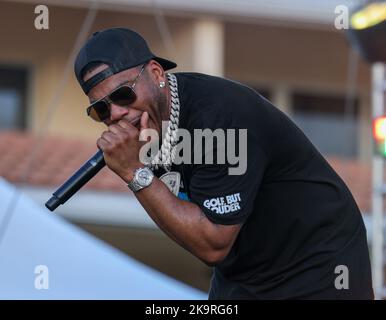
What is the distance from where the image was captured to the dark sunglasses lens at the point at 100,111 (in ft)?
8.45

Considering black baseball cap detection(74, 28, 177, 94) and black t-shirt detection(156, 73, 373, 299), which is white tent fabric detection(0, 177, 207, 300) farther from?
black baseball cap detection(74, 28, 177, 94)

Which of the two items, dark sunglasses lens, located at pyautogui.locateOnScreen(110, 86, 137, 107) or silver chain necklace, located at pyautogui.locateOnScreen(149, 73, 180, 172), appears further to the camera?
silver chain necklace, located at pyautogui.locateOnScreen(149, 73, 180, 172)

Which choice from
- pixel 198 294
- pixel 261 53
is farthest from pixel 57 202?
pixel 261 53

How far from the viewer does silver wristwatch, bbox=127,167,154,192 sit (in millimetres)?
2533

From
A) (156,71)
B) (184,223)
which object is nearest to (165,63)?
(156,71)

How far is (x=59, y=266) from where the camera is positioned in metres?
3.72

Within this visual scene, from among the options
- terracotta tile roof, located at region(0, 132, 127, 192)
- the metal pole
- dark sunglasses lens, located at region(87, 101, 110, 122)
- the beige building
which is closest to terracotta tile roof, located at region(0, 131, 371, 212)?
terracotta tile roof, located at region(0, 132, 127, 192)

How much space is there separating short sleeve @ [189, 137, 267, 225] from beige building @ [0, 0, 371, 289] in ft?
18.2

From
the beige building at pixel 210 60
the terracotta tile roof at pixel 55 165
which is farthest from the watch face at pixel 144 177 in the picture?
the beige building at pixel 210 60

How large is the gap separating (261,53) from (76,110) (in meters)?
2.19

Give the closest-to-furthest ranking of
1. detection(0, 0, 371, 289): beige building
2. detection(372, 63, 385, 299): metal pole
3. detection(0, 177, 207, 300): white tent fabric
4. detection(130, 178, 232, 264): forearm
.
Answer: detection(130, 178, 232, 264): forearm
detection(0, 177, 207, 300): white tent fabric
detection(372, 63, 385, 299): metal pole
detection(0, 0, 371, 289): beige building

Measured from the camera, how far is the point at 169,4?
9.12m

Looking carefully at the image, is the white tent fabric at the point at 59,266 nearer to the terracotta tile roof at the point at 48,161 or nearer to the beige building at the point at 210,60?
the terracotta tile roof at the point at 48,161

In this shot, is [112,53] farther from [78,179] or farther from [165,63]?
[78,179]
